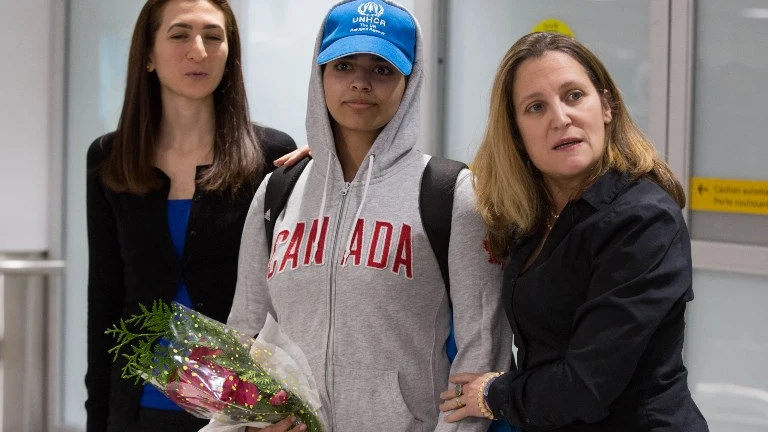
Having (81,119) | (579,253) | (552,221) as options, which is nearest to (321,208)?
(552,221)

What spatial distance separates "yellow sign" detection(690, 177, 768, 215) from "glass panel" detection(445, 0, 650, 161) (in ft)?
0.96

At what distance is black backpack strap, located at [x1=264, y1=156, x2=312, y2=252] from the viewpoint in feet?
8.25

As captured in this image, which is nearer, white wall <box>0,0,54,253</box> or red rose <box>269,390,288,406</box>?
red rose <box>269,390,288,406</box>

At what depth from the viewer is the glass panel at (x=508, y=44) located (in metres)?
3.61

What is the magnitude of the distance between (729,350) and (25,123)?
3.79 metres

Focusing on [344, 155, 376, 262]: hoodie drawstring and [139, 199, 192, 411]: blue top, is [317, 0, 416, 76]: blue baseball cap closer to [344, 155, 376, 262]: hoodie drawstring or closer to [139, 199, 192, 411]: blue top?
[344, 155, 376, 262]: hoodie drawstring

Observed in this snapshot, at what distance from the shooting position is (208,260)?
2.94 m

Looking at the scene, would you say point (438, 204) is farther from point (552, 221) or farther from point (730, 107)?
point (730, 107)

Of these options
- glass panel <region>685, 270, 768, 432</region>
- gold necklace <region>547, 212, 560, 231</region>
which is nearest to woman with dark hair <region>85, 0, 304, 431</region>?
gold necklace <region>547, 212, 560, 231</region>

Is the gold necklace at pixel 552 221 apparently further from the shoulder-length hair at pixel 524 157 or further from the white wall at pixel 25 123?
the white wall at pixel 25 123

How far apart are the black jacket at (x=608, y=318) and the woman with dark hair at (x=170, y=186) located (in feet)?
3.52

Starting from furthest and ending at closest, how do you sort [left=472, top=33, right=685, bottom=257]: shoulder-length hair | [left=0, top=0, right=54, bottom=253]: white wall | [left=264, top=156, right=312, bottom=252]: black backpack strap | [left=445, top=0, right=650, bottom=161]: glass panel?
[left=0, top=0, right=54, bottom=253]: white wall
[left=445, top=0, right=650, bottom=161]: glass panel
[left=264, top=156, right=312, bottom=252]: black backpack strap
[left=472, top=33, right=685, bottom=257]: shoulder-length hair

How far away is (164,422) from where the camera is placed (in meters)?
2.91

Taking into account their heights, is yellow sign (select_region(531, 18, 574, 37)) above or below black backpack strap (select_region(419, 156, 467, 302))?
above
